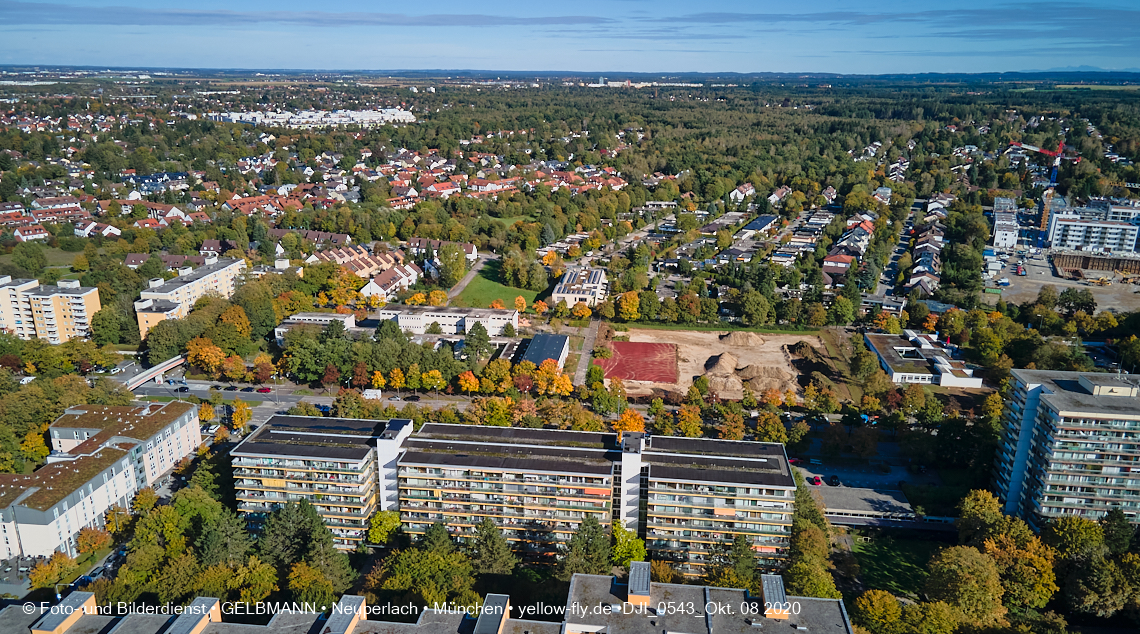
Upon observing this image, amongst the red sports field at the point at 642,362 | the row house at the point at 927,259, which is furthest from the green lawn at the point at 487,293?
the row house at the point at 927,259

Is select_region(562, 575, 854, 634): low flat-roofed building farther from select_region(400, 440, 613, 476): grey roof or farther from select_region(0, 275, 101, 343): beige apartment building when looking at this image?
select_region(0, 275, 101, 343): beige apartment building

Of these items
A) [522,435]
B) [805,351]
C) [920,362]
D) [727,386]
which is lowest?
[727,386]

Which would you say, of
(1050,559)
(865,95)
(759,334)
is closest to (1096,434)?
(1050,559)

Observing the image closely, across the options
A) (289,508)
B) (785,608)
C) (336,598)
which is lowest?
(336,598)

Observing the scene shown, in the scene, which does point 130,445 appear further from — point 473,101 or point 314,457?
point 473,101

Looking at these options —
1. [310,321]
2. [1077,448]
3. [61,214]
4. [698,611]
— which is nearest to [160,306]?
[310,321]

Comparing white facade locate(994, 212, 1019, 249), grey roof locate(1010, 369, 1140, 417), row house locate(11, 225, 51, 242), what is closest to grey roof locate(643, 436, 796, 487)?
grey roof locate(1010, 369, 1140, 417)

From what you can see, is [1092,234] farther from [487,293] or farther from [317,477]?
[317,477]

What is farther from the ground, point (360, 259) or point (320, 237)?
point (320, 237)
